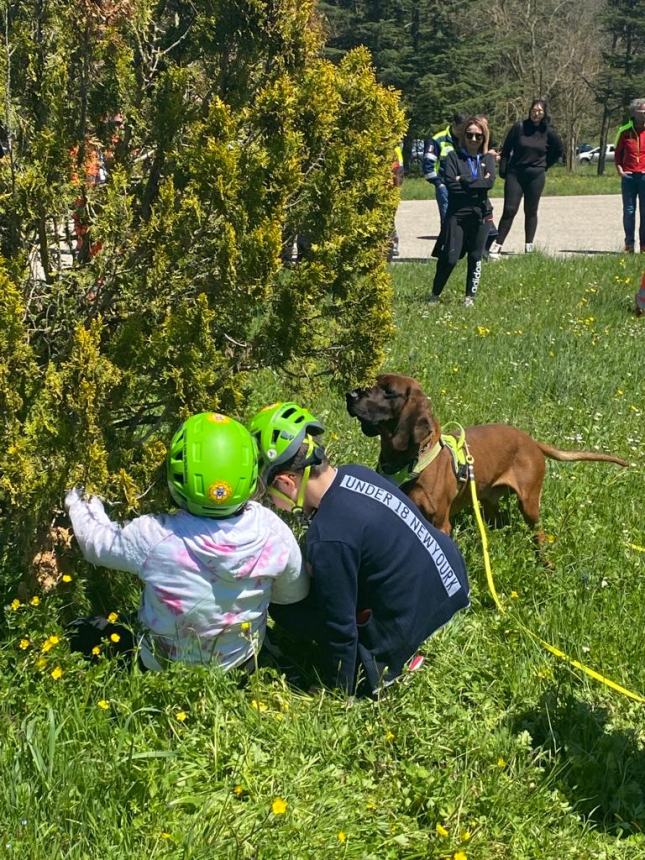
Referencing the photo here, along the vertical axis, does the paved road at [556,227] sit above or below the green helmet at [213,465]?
above

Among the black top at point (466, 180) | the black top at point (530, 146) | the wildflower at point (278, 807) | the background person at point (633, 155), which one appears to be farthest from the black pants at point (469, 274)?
the wildflower at point (278, 807)

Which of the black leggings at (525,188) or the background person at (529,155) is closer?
the background person at (529,155)

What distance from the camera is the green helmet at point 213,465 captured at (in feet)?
9.46

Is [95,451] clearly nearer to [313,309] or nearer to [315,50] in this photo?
[313,309]

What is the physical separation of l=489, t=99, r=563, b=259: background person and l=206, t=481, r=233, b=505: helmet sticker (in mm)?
11668

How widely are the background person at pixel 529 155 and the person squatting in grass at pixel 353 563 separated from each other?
11.0 meters

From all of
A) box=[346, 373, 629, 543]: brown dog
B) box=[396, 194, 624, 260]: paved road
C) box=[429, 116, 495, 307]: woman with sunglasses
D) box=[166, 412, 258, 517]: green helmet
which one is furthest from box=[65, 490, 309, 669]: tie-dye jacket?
box=[396, 194, 624, 260]: paved road

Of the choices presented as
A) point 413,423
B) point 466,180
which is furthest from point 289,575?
point 466,180

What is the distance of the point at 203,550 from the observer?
3.02 metres

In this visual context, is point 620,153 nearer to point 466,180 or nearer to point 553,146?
point 553,146

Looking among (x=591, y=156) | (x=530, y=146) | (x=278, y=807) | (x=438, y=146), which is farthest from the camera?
(x=591, y=156)

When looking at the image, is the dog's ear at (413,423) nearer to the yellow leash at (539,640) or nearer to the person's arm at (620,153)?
the yellow leash at (539,640)

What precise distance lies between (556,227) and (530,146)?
8.28 m

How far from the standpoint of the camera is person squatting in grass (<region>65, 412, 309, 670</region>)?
2918 millimetres
